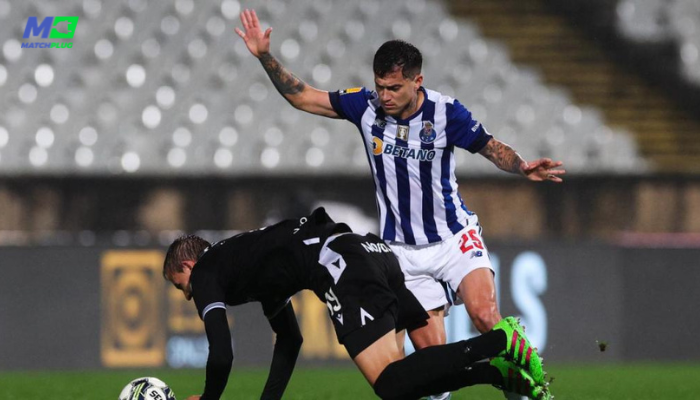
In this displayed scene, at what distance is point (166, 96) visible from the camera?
11.9m

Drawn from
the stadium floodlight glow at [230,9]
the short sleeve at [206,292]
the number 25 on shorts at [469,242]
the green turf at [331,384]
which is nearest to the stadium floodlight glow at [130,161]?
the stadium floodlight glow at [230,9]

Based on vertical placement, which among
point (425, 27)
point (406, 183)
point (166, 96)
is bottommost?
point (406, 183)

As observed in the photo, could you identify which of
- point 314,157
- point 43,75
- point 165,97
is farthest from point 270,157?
point 43,75

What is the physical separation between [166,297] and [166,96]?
10.5ft

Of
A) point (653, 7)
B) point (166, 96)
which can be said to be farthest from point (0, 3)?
point (653, 7)

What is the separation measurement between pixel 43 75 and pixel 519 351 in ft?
28.0

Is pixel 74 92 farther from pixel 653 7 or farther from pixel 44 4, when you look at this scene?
pixel 653 7

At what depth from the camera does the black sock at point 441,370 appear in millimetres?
4484

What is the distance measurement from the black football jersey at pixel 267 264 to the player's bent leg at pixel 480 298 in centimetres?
75

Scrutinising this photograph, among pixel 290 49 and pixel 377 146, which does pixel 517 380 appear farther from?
pixel 290 49

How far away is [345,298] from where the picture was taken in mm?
4645

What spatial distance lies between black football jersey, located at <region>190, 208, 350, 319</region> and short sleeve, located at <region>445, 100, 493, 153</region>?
2.66 ft

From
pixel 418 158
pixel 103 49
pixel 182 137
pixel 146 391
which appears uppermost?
pixel 103 49

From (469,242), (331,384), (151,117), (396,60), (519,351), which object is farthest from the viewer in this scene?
(151,117)
